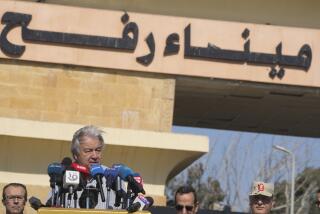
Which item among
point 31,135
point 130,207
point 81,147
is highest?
point 31,135

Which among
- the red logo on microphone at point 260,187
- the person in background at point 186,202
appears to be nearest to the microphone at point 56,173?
the person in background at point 186,202

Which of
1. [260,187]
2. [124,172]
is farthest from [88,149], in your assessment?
[260,187]

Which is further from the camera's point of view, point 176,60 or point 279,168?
point 279,168

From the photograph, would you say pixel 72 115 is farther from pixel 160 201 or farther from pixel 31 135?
pixel 160 201

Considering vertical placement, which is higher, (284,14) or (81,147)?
(284,14)

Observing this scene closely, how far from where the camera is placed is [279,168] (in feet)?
146

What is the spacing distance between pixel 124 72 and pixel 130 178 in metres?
11.4

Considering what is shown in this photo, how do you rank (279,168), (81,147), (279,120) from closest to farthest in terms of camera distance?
(81,147)
(279,120)
(279,168)

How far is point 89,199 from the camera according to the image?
5.34 metres

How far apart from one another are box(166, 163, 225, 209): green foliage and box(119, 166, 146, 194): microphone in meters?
38.3

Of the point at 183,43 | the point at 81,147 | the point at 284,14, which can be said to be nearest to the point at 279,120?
the point at 284,14

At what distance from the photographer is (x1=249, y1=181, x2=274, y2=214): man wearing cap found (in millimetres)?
6699

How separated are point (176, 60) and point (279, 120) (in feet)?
20.2

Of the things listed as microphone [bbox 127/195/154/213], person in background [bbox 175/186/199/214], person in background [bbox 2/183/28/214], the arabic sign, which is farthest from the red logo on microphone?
the arabic sign
